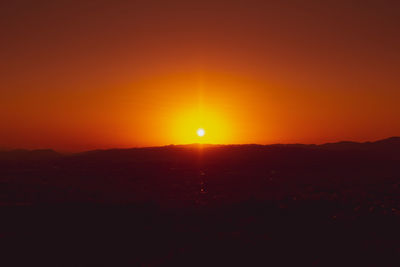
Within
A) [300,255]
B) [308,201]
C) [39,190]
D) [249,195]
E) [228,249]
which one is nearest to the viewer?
[300,255]

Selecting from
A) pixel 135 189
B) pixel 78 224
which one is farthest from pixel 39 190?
pixel 78 224

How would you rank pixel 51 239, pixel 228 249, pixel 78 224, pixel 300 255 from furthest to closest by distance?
pixel 78 224 → pixel 51 239 → pixel 228 249 → pixel 300 255

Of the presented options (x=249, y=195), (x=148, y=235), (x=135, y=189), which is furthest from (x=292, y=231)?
(x=135, y=189)

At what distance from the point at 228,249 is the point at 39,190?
22369 mm

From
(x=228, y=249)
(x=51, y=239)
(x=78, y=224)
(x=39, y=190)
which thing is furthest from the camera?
(x=39, y=190)

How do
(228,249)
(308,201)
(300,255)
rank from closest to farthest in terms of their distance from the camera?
1. (300,255)
2. (228,249)
3. (308,201)

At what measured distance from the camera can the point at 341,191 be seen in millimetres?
27156

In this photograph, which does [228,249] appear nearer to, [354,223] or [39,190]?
[354,223]

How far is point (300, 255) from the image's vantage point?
13.6 metres

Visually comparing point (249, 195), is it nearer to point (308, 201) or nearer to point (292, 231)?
point (308, 201)

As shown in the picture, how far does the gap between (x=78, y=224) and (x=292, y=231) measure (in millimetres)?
11058

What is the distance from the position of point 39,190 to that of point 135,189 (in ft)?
27.0

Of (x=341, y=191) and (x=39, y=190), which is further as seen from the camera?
(x=39, y=190)

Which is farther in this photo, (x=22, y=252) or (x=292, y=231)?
(x=292, y=231)
